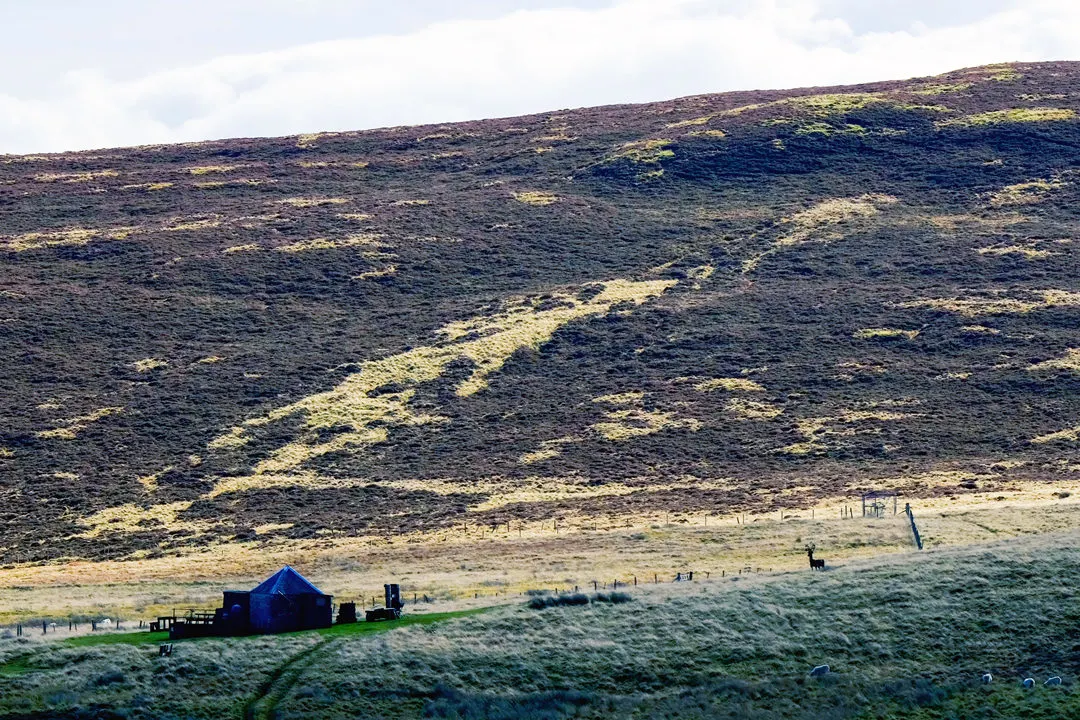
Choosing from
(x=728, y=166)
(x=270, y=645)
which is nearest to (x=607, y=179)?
(x=728, y=166)

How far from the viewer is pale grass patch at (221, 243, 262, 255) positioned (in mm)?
100875

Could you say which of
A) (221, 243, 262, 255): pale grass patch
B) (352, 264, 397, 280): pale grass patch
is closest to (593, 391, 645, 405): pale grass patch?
(352, 264, 397, 280): pale grass patch

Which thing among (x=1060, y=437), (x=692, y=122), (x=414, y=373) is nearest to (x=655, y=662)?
(x=1060, y=437)

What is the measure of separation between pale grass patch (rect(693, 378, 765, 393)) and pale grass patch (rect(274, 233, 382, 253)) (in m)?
29.6

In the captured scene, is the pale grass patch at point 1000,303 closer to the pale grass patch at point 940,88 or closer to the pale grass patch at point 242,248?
the pale grass patch at point 242,248

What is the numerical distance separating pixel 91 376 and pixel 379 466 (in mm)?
20325

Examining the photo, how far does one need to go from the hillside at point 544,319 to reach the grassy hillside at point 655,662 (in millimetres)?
26163

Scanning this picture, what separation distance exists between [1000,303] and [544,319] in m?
25.3

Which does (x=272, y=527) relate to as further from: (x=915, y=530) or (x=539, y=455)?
(x=915, y=530)

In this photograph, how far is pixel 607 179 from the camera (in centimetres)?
11325

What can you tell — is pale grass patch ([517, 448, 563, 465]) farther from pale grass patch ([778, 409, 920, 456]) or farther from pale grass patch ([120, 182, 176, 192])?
pale grass patch ([120, 182, 176, 192])

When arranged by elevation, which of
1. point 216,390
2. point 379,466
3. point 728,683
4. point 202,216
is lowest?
point 728,683

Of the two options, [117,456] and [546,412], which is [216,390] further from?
[546,412]

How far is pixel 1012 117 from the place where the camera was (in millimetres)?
117812
